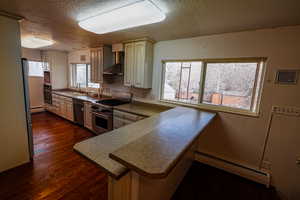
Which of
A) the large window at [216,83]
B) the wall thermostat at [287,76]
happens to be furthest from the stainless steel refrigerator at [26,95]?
the wall thermostat at [287,76]

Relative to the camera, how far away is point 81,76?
15.3ft

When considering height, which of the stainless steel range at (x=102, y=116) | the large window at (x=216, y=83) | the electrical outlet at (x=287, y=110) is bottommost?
the stainless steel range at (x=102, y=116)

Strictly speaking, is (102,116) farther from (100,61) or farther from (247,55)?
(247,55)

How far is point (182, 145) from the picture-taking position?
1.04 metres

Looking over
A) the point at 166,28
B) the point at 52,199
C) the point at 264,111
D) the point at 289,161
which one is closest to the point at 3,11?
the point at 166,28

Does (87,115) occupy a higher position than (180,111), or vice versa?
(180,111)

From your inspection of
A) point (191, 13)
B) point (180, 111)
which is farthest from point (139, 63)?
point (191, 13)

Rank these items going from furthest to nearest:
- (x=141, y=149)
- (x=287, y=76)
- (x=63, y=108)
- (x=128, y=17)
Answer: (x=63, y=108)
(x=287, y=76)
(x=128, y=17)
(x=141, y=149)

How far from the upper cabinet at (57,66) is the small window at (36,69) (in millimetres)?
312

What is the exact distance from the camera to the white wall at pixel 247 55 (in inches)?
67.1

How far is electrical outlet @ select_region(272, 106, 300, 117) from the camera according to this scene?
170 cm

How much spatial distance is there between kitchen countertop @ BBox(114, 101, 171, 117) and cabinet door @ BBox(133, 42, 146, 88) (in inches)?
19.8

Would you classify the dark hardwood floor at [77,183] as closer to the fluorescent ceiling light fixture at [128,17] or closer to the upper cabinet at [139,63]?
the fluorescent ceiling light fixture at [128,17]

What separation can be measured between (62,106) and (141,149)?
4.19 m
